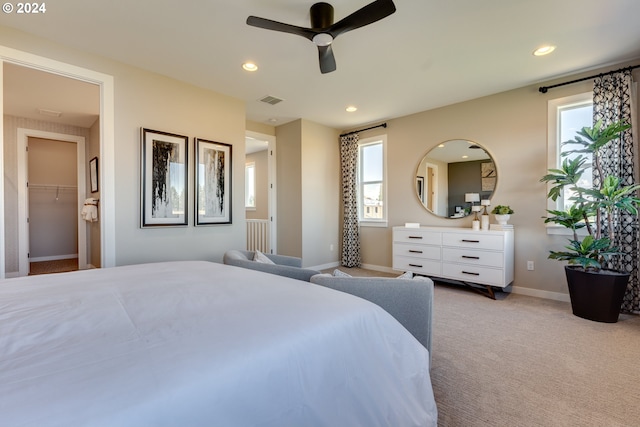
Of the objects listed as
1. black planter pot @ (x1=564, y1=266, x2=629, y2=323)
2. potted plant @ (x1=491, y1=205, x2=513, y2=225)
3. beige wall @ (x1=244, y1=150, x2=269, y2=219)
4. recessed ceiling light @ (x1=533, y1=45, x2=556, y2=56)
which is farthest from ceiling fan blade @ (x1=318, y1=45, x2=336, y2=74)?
beige wall @ (x1=244, y1=150, x2=269, y2=219)

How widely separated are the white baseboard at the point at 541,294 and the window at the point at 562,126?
0.83m

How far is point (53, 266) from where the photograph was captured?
548 centimetres

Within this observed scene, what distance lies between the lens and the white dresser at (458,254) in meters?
3.56

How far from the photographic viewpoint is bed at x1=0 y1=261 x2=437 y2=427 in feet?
Answer: 2.10

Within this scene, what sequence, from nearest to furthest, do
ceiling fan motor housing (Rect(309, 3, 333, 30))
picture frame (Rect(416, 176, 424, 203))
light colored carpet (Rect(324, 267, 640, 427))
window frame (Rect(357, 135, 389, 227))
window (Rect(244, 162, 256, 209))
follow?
light colored carpet (Rect(324, 267, 640, 427)), ceiling fan motor housing (Rect(309, 3, 333, 30)), picture frame (Rect(416, 176, 424, 203)), window frame (Rect(357, 135, 389, 227)), window (Rect(244, 162, 256, 209))

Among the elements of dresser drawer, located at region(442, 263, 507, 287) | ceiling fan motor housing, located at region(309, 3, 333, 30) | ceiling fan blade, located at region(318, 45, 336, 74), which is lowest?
dresser drawer, located at region(442, 263, 507, 287)

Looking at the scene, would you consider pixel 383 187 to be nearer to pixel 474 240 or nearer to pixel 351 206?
pixel 351 206

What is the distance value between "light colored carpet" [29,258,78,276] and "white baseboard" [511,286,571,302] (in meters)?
7.14

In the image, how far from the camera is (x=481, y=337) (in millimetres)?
2527

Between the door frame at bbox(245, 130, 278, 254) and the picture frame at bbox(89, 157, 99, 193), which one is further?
the door frame at bbox(245, 130, 278, 254)

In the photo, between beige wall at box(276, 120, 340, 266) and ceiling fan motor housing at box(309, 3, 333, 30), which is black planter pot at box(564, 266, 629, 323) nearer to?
ceiling fan motor housing at box(309, 3, 333, 30)

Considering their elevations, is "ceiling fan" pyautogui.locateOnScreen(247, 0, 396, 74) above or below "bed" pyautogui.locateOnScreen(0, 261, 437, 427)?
above

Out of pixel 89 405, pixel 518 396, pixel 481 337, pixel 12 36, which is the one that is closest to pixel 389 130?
pixel 481 337

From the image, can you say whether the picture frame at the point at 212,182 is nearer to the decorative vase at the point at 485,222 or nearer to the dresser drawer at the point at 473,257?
the dresser drawer at the point at 473,257
